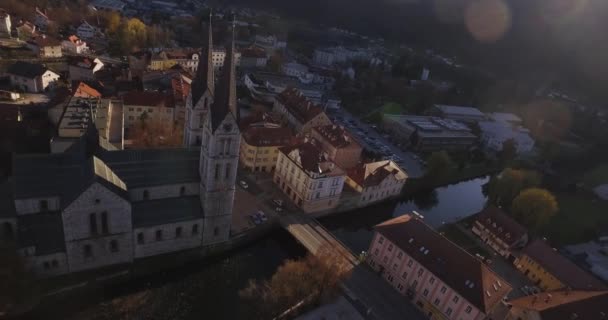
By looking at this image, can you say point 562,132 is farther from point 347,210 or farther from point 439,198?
point 347,210

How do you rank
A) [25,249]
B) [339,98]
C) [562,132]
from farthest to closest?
1. [562,132]
2. [339,98]
3. [25,249]

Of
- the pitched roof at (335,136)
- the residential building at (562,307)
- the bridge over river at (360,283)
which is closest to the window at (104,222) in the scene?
the bridge over river at (360,283)

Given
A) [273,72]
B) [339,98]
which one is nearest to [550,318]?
[339,98]

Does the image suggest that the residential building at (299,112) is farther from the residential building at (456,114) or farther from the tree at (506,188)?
the residential building at (456,114)

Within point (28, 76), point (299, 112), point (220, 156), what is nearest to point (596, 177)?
point (299, 112)

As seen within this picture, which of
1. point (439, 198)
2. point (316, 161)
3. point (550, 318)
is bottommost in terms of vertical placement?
point (439, 198)

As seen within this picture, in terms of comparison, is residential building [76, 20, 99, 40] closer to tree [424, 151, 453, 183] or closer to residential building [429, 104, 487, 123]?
tree [424, 151, 453, 183]
